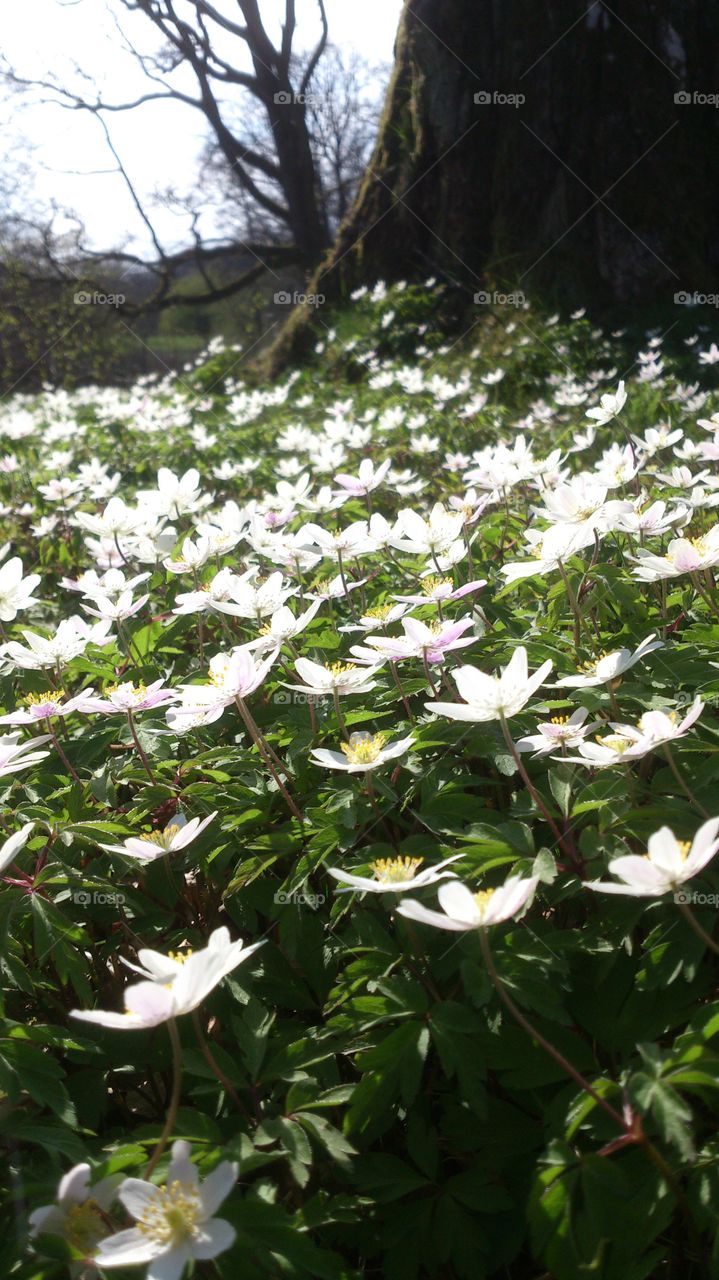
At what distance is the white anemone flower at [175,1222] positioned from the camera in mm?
1116

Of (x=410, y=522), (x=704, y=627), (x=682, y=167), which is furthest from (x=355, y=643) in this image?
(x=682, y=167)

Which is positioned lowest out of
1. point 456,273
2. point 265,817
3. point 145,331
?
point 265,817

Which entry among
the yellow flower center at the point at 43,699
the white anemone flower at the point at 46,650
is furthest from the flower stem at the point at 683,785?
the white anemone flower at the point at 46,650

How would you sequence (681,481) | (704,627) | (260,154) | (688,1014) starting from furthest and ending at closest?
1. (260,154)
2. (681,481)
3. (704,627)
4. (688,1014)

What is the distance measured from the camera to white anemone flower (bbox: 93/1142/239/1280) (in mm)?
1116

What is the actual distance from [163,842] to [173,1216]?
25.5 inches

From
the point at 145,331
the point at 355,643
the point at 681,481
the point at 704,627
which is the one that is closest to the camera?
the point at 704,627

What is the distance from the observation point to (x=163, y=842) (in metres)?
1.68

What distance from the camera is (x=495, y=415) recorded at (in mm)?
7176

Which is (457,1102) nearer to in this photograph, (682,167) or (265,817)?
(265,817)

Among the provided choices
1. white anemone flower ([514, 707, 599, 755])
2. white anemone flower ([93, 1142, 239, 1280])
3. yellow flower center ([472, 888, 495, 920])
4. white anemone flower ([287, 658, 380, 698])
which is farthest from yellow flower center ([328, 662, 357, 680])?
white anemone flower ([93, 1142, 239, 1280])

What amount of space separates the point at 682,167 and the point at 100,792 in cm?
984

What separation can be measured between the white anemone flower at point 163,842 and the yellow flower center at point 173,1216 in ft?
1.72

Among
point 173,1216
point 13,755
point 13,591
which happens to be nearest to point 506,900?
point 173,1216
